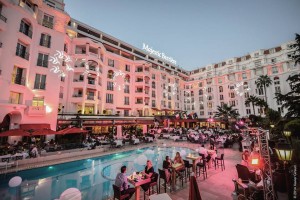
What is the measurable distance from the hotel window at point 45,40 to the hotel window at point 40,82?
4.14 meters

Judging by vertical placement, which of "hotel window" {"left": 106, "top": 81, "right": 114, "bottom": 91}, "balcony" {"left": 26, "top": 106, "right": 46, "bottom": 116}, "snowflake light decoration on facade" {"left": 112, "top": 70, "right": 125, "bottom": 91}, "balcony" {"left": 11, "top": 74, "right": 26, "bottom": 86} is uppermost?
"snowflake light decoration on facade" {"left": 112, "top": 70, "right": 125, "bottom": 91}

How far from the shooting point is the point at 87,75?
2605 centimetres

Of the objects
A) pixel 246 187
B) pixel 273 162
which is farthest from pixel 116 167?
pixel 273 162

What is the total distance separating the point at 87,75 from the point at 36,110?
36.2 feet

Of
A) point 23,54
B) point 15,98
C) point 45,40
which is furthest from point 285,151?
point 45,40

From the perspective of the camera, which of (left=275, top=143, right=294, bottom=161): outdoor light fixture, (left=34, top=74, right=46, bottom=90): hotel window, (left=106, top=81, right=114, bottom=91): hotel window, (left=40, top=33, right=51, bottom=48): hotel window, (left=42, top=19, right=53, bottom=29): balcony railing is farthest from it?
(left=106, top=81, right=114, bottom=91): hotel window

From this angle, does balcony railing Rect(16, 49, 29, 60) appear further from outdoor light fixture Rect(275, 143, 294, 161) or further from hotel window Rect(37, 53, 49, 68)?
outdoor light fixture Rect(275, 143, 294, 161)

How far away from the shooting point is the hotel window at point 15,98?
49.7 ft

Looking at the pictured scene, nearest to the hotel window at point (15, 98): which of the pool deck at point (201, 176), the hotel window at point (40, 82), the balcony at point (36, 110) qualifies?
the balcony at point (36, 110)

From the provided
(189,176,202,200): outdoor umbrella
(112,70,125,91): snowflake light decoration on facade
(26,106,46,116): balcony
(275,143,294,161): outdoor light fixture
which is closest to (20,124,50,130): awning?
(26,106,46,116): balcony

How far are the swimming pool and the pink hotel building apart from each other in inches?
262

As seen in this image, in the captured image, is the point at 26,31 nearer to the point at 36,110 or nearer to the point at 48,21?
the point at 48,21

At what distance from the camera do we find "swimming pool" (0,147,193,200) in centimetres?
772

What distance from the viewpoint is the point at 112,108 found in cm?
3092
